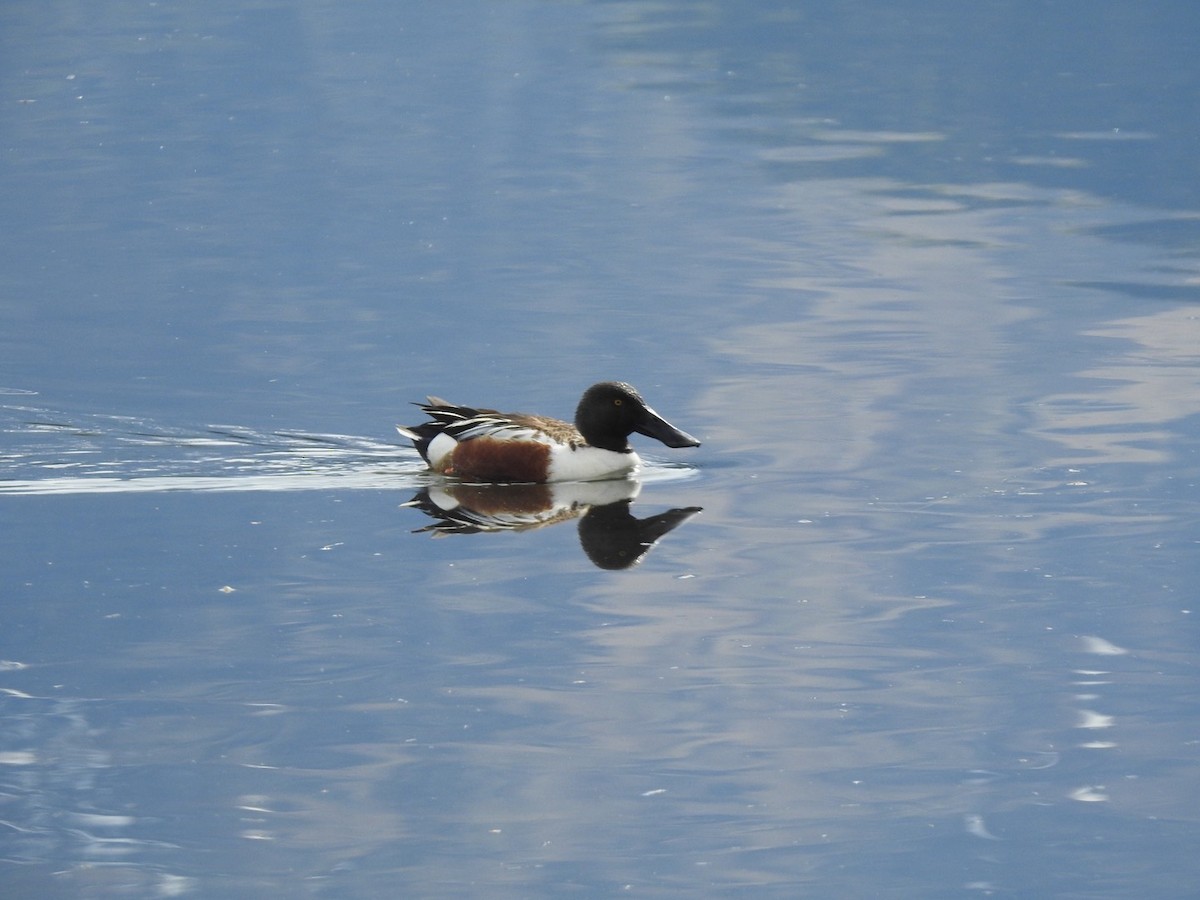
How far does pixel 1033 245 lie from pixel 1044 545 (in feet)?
27.5

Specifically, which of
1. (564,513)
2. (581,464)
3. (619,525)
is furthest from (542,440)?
(619,525)

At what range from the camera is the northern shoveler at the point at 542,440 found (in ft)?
37.9

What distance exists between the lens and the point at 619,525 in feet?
34.7

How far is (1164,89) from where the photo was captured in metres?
27.0

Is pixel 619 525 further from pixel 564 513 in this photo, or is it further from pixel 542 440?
pixel 542 440

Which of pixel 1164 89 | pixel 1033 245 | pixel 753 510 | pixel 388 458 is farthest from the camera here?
pixel 1164 89

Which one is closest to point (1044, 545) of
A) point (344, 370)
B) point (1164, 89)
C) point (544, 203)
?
point (344, 370)

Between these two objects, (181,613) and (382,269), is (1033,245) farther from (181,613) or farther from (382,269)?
(181,613)

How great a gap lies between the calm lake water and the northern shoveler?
19 centimetres

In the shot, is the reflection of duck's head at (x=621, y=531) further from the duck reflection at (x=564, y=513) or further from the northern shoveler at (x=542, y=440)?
the northern shoveler at (x=542, y=440)

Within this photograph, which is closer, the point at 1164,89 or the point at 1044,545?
the point at 1044,545

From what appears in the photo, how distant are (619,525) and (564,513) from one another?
49 centimetres

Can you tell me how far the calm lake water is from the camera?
6.82 m

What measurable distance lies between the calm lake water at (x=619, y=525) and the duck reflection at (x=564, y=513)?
49mm
